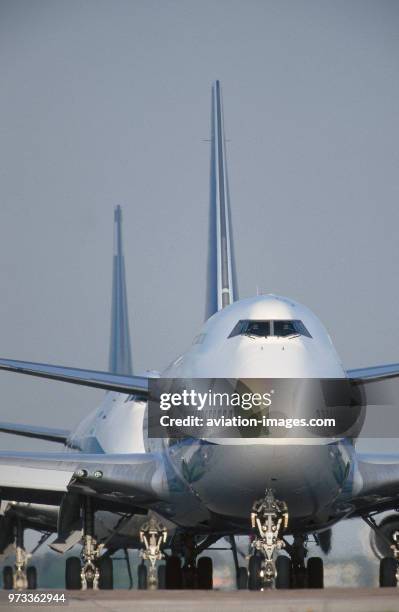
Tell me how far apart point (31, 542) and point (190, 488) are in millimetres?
24328

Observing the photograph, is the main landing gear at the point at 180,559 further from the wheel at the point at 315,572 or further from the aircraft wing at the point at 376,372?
the aircraft wing at the point at 376,372

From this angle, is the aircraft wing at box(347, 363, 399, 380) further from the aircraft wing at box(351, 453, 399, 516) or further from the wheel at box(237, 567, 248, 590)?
the wheel at box(237, 567, 248, 590)

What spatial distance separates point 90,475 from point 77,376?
2.93 meters

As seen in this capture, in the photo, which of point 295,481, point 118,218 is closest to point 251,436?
point 295,481

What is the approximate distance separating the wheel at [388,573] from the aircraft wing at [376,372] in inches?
210

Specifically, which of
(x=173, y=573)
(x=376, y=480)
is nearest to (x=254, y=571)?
(x=376, y=480)

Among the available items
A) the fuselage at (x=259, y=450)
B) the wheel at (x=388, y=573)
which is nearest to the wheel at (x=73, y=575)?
the fuselage at (x=259, y=450)

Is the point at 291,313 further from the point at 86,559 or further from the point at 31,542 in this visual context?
the point at 31,542

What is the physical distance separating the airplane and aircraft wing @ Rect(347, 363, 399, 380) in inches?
1.3

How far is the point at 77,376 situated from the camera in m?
27.4

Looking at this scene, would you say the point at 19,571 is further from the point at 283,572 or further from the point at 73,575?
the point at 283,572

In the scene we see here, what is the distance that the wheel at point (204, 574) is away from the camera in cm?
3278

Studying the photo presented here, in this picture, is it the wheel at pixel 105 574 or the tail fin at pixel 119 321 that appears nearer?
the wheel at pixel 105 574

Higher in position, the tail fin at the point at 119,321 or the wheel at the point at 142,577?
the tail fin at the point at 119,321
